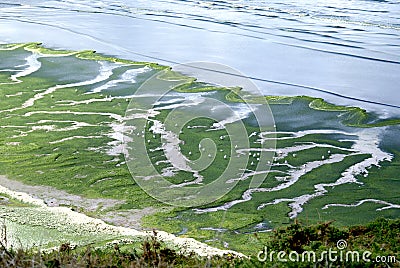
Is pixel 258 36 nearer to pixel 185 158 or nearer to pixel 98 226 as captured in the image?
pixel 185 158

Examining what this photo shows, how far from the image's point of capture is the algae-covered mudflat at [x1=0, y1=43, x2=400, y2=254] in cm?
745

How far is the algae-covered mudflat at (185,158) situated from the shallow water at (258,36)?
4.30ft

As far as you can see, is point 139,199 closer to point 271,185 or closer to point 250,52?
point 271,185

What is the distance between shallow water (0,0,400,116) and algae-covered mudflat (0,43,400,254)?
131cm

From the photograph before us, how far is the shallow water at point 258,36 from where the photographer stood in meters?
13.0

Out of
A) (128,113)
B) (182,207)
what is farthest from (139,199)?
(128,113)

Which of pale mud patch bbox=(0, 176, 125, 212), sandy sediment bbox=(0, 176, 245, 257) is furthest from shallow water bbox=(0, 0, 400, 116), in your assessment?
sandy sediment bbox=(0, 176, 245, 257)

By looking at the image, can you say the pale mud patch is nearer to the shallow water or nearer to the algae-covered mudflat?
the algae-covered mudflat

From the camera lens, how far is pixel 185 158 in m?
9.09

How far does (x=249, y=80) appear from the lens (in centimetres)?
1296

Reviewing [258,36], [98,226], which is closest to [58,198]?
[98,226]

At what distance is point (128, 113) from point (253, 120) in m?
1.89

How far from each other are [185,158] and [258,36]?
27.6 ft

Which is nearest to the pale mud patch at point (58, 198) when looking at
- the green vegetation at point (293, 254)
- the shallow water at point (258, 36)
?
the green vegetation at point (293, 254)
